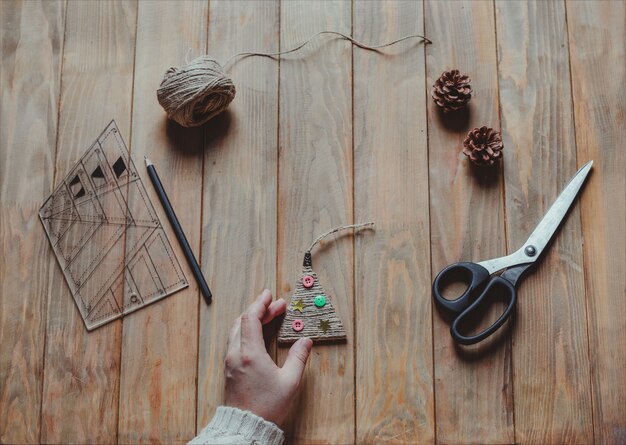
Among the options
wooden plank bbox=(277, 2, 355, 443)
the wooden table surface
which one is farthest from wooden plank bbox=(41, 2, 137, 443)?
wooden plank bbox=(277, 2, 355, 443)

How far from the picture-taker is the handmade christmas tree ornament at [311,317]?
86 cm

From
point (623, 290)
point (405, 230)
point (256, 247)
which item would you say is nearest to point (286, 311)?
point (256, 247)

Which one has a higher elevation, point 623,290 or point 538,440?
point 623,290

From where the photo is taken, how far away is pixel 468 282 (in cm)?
86

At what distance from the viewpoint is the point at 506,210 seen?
0.89 metres

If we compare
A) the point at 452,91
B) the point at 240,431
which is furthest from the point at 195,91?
the point at 240,431

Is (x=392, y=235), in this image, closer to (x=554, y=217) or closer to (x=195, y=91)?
(x=554, y=217)

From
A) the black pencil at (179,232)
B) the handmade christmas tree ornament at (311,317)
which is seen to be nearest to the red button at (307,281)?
the handmade christmas tree ornament at (311,317)

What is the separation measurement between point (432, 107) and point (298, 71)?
0.72ft

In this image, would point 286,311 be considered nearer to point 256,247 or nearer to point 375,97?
point 256,247

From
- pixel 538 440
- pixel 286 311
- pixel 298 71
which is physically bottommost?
pixel 538 440

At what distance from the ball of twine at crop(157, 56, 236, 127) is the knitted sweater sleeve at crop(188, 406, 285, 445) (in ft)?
1.44

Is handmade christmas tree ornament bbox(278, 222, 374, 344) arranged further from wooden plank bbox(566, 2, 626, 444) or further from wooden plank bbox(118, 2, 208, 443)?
wooden plank bbox(566, 2, 626, 444)

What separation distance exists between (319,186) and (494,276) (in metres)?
0.29
